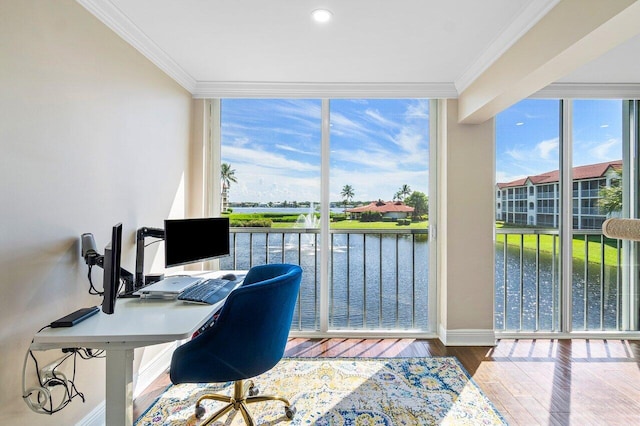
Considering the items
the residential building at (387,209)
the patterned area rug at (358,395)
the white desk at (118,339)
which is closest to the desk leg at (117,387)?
the white desk at (118,339)

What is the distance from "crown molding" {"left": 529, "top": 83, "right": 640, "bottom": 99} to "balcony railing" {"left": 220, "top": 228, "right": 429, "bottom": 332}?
168 centimetres

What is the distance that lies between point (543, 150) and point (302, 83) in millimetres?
2329

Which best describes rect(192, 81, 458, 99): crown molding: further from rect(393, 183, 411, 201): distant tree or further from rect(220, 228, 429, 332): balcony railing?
rect(220, 228, 429, 332): balcony railing

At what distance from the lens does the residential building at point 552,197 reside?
2908 millimetres

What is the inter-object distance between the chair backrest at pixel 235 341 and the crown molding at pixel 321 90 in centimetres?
192

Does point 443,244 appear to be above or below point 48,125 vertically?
below

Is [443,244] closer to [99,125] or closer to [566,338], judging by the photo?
[566,338]

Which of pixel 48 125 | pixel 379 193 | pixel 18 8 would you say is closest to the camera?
pixel 18 8

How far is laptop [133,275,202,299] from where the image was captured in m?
1.73

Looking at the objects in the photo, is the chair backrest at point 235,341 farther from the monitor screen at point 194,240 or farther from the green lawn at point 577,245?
the green lawn at point 577,245

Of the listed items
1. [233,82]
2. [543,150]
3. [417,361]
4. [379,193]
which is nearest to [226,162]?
[233,82]

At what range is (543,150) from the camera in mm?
2906

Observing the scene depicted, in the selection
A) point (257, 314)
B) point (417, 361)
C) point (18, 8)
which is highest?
point (18, 8)

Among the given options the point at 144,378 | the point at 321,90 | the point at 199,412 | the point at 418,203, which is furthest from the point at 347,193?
the point at 144,378
